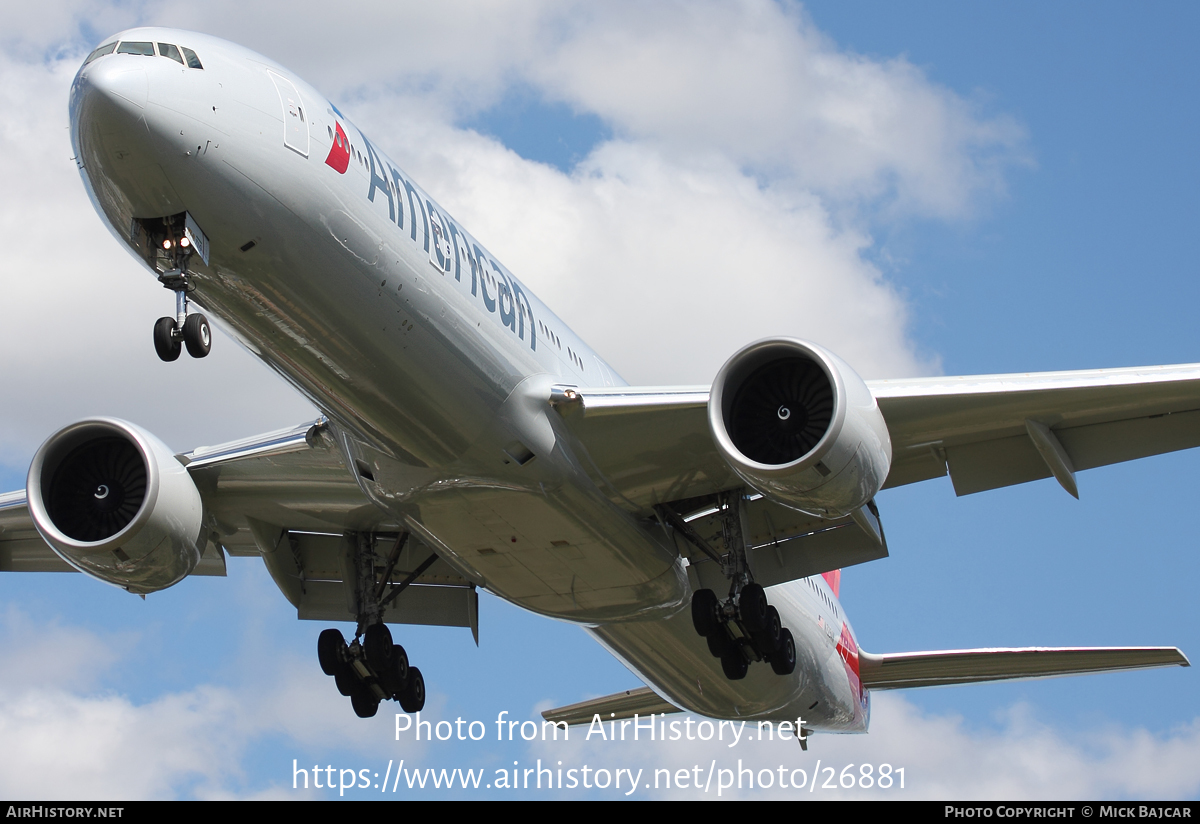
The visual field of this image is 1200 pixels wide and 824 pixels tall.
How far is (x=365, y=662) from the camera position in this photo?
18.8 m

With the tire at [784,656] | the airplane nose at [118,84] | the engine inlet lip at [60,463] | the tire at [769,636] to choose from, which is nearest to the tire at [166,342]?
the airplane nose at [118,84]

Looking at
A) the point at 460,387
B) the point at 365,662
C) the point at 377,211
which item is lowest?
the point at 365,662

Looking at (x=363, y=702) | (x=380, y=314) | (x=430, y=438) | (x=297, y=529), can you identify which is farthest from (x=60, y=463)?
(x=380, y=314)

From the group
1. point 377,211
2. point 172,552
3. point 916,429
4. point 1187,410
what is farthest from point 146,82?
point 1187,410

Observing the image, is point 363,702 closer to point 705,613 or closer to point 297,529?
point 297,529

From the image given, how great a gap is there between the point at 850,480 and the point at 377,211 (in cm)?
566

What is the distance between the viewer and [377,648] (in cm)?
1872

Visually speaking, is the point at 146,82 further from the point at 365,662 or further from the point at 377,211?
the point at 365,662

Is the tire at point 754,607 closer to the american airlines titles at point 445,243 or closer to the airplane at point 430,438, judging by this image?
the airplane at point 430,438

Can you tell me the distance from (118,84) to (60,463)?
7374 millimetres

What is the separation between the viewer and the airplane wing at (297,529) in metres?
17.8

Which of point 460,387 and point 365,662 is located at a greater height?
point 460,387

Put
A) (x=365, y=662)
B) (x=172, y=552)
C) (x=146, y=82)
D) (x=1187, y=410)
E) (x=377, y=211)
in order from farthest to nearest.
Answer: (x=365, y=662) → (x=172, y=552) → (x=1187, y=410) → (x=377, y=211) → (x=146, y=82)

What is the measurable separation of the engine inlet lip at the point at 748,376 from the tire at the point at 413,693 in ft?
21.4
